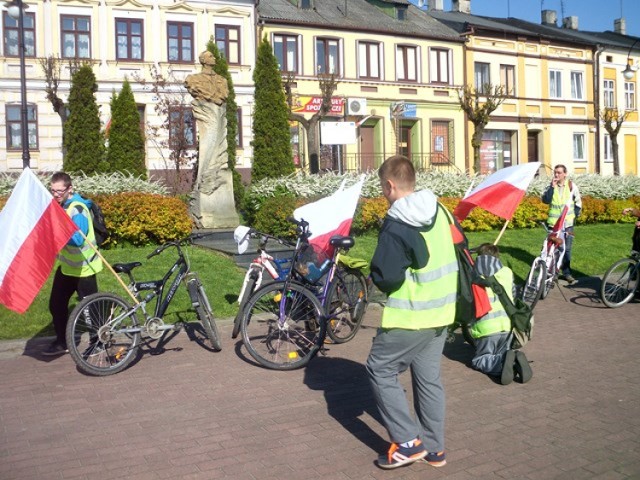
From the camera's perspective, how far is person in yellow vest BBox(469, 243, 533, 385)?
23.1 ft

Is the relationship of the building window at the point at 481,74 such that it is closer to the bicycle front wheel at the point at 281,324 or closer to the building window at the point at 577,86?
the building window at the point at 577,86

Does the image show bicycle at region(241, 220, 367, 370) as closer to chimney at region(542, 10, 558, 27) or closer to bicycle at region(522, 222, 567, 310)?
bicycle at region(522, 222, 567, 310)

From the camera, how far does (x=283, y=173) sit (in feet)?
70.2

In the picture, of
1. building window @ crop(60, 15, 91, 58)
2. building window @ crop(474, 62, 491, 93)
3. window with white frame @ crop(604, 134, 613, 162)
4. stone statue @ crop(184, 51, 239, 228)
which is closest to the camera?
stone statue @ crop(184, 51, 239, 228)

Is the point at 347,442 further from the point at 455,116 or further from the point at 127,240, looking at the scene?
the point at 455,116

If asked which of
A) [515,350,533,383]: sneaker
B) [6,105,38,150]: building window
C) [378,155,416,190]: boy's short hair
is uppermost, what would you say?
[6,105,38,150]: building window

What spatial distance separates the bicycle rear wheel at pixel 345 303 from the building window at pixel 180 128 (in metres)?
20.9

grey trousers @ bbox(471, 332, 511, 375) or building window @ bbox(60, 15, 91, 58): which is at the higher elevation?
building window @ bbox(60, 15, 91, 58)

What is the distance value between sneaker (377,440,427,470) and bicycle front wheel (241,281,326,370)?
8.70 ft

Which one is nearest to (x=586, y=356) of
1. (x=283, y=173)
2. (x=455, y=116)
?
(x=283, y=173)

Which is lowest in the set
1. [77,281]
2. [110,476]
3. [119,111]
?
[110,476]

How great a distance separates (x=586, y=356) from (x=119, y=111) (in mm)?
20365

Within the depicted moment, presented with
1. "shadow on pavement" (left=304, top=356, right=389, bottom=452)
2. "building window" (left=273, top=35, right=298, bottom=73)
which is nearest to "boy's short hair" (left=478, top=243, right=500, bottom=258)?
"shadow on pavement" (left=304, top=356, right=389, bottom=452)

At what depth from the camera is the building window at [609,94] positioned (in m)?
46.5
